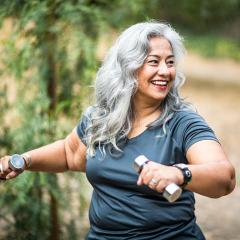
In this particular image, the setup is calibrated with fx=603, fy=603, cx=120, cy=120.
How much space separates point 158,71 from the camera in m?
3.13

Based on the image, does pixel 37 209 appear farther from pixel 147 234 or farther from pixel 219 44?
pixel 219 44

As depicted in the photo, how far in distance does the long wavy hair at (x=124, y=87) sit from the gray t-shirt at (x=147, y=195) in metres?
0.07

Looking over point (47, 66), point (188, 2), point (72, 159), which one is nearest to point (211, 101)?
point (188, 2)

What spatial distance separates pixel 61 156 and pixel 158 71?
2.85 ft

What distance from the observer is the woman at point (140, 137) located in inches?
117

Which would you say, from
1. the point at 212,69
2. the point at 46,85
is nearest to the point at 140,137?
the point at 46,85

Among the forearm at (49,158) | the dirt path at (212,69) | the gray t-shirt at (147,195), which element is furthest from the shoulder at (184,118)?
the dirt path at (212,69)

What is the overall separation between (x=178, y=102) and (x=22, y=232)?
2.45 metres

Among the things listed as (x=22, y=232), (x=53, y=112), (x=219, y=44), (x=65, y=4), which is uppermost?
(x=65, y=4)

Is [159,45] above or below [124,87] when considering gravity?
above

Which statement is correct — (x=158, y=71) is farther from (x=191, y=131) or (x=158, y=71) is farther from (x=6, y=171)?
(x=6, y=171)

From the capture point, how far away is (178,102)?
3.13 m

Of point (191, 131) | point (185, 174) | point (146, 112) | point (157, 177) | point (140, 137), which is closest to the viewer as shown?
point (157, 177)

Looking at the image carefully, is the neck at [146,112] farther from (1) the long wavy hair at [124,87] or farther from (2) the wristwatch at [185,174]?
(2) the wristwatch at [185,174]
